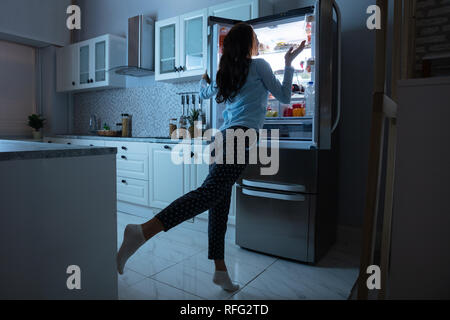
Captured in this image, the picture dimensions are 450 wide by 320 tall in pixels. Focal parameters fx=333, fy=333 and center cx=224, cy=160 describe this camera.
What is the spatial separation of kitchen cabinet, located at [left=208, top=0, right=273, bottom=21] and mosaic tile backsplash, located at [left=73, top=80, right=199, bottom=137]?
82 cm

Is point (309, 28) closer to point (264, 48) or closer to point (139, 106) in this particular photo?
point (264, 48)

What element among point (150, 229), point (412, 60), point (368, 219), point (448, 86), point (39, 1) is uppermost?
point (39, 1)

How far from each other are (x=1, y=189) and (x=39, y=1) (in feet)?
13.6

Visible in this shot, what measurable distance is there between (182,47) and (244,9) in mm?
728

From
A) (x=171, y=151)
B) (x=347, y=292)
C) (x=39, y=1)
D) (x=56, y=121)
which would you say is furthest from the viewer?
(x=56, y=121)

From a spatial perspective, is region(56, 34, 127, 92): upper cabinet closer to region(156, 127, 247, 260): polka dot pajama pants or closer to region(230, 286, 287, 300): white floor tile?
region(156, 127, 247, 260): polka dot pajama pants

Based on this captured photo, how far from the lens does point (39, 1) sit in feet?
13.6

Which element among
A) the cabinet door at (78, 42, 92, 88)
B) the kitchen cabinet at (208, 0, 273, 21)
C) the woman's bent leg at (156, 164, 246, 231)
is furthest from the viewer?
the cabinet door at (78, 42, 92, 88)

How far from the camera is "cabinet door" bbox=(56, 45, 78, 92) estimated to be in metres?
4.23

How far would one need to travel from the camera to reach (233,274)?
193cm

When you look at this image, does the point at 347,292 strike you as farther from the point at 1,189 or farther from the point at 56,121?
the point at 56,121

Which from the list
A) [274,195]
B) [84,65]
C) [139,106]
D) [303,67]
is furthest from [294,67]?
[84,65]

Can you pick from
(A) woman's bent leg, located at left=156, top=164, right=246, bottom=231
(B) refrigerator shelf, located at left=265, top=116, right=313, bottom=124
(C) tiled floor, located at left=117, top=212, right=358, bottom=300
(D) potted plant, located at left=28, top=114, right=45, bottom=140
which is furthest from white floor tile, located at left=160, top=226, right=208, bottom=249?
(D) potted plant, located at left=28, top=114, right=45, bottom=140
